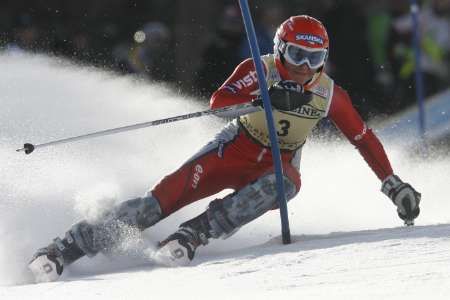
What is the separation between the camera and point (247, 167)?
702 cm

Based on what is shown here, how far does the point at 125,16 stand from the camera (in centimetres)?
1266

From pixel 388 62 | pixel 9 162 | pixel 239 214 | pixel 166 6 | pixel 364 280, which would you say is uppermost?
pixel 166 6

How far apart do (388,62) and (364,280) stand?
7.46 m

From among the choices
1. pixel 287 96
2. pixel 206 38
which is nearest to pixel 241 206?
pixel 287 96

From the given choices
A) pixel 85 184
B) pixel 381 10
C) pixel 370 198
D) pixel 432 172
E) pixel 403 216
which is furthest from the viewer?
pixel 381 10

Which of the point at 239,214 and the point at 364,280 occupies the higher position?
the point at 239,214

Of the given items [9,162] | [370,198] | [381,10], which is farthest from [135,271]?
[381,10]

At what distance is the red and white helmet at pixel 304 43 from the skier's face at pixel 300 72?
0.09 feet

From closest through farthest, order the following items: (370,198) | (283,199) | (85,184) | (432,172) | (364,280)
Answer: (364,280) → (283,199) → (85,184) → (370,198) → (432,172)

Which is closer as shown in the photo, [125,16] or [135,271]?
[135,271]

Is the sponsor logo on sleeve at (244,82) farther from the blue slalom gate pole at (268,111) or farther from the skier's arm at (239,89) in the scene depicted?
the blue slalom gate pole at (268,111)

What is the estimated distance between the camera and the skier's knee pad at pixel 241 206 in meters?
6.50

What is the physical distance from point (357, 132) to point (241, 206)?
99cm

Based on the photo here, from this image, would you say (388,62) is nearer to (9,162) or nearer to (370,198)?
(370,198)
